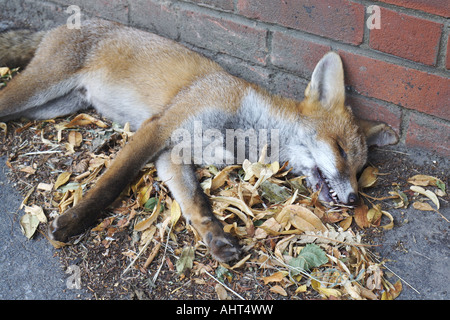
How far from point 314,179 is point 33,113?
1.95 metres

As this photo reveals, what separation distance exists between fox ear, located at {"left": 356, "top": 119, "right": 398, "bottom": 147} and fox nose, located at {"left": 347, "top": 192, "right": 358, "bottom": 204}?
455 millimetres

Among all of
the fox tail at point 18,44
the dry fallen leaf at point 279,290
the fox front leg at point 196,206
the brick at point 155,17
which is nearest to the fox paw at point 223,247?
the fox front leg at point 196,206

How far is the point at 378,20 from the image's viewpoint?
2477 mm

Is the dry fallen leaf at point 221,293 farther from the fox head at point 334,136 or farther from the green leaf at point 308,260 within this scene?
the fox head at point 334,136

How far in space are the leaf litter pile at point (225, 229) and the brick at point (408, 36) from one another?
2.33 feet

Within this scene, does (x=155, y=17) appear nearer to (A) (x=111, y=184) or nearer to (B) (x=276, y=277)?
(A) (x=111, y=184)

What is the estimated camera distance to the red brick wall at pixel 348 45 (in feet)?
7.97

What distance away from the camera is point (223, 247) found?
222 centimetres

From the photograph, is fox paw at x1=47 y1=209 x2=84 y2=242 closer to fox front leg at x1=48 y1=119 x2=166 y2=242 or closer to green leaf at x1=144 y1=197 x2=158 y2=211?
fox front leg at x1=48 y1=119 x2=166 y2=242

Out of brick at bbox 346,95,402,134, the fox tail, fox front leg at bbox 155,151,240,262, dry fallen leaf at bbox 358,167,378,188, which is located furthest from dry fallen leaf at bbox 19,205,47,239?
brick at bbox 346,95,402,134

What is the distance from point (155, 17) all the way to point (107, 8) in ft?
1.49

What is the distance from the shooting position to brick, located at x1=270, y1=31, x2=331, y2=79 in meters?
2.75
